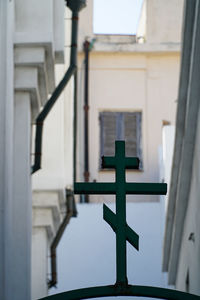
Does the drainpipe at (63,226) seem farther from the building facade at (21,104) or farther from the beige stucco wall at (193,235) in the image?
the beige stucco wall at (193,235)

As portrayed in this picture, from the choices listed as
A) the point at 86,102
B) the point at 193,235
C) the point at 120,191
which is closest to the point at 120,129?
the point at 86,102

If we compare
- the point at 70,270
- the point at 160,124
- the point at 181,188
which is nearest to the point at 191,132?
the point at 181,188

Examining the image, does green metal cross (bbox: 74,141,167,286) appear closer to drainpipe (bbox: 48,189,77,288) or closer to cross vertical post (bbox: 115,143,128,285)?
cross vertical post (bbox: 115,143,128,285)

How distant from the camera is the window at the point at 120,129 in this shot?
76.3ft

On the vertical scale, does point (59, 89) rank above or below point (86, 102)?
above

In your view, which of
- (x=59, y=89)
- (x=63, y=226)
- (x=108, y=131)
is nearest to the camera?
→ (x=59, y=89)

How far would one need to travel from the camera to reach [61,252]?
728 inches

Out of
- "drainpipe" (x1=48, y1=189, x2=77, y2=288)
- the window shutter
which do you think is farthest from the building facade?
the window shutter

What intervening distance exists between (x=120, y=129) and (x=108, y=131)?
32 centimetres

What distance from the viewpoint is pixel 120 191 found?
21.9 feet

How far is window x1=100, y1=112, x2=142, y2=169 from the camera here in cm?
2327

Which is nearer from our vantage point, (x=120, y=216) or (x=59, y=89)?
(x=120, y=216)

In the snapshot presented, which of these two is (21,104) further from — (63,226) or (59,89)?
(63,226)

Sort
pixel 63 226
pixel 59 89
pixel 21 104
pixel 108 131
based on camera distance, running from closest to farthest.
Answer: pixel 21 104 → pixel 59 89 → pixel 63 226 → pixel 108 131
